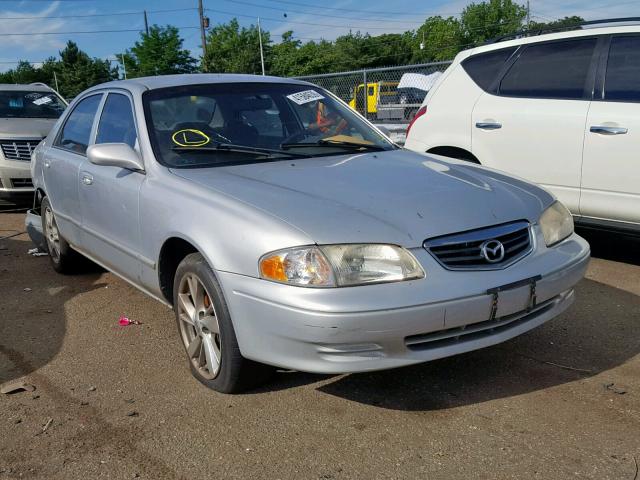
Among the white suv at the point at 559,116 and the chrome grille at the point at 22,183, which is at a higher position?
the white suv at the point at 559,116

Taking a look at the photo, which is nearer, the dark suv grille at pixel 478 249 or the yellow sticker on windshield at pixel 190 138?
the dark suv grille at pixel 478 249

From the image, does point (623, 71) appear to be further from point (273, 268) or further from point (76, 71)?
point (76, 71)

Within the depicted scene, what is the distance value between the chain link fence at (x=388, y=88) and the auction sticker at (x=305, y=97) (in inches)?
204

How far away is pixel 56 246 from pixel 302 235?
3.43 metres

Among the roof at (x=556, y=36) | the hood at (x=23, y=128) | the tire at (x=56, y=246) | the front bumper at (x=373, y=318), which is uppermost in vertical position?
the roof at (x=556, y=36)

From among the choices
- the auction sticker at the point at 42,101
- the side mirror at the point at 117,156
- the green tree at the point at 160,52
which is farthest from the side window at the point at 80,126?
the green tree at the point at 160,52

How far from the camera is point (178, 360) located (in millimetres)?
3588

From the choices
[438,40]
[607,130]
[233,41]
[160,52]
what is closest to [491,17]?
[438,40]

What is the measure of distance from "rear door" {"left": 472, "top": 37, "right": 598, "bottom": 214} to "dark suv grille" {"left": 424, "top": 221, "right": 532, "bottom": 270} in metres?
2.44

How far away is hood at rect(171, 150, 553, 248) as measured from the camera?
8.90ft

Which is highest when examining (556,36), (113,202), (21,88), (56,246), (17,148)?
(556,36)

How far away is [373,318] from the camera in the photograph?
2.54 m

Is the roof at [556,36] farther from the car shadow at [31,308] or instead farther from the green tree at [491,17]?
the green tree at [491,17]

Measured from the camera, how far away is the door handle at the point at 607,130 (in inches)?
186
